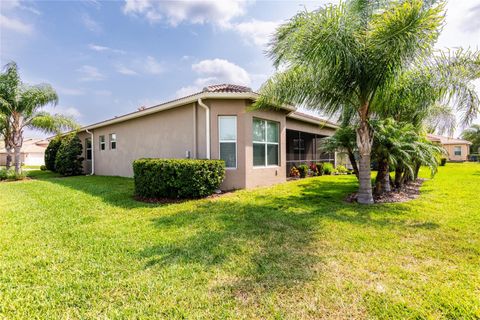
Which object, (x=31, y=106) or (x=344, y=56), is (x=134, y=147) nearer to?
(x=31, y=106)

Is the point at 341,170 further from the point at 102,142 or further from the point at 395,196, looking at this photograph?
the point at 102,142

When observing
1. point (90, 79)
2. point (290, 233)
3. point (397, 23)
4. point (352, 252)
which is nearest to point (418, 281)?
point (352, 252)

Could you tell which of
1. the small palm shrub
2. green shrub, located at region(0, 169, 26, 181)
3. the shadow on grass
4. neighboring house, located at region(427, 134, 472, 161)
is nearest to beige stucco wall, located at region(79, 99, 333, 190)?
the shadow on grass

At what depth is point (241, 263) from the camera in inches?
138

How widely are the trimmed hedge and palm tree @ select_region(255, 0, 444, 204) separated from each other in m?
3.67

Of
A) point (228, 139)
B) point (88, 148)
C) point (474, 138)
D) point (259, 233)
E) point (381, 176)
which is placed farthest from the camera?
point (474, 138)

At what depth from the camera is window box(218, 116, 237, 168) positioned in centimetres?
947

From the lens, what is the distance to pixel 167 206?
7.02 meters

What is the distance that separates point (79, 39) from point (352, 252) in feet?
50.9

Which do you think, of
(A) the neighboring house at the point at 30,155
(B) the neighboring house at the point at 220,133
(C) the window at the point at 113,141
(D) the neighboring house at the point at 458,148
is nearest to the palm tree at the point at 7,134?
(C) the window at the point at 113,141

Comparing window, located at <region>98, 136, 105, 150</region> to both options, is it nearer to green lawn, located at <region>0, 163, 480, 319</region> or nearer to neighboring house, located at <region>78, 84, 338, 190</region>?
neighboring house, located at <region>78, 84, 338, 190</region>

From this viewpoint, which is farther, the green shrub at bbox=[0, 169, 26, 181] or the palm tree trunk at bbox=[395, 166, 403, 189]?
the green shrub at bbox=[0, 169, 26, 181]

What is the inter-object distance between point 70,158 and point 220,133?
1392 centimetres

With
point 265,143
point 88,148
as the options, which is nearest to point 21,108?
point 88,148
